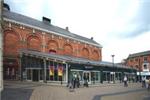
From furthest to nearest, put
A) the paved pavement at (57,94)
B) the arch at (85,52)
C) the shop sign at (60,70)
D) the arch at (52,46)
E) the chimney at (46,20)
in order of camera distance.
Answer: the arch at (85,52)
the chimney at (46,20)
the arch at (52,46)
the shop sign at (60,70)
the paved pavement at (57,94)

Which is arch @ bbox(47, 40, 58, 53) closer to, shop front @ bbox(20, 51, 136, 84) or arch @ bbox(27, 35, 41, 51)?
arch @ bbox(27, 35, 41, 51)

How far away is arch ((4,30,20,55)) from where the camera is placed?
1524 inches

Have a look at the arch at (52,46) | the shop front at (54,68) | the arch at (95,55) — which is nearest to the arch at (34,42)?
the arch at (52,46)

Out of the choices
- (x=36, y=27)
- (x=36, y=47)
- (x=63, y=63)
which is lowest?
(x=63, y=63)

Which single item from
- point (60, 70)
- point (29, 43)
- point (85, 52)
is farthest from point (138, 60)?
point (60, 70)

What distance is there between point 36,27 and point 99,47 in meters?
23.8

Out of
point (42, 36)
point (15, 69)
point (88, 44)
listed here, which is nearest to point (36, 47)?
point (42, 36)

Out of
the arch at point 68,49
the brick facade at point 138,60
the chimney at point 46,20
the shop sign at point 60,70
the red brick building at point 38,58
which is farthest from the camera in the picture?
the brick facade at point 138,60

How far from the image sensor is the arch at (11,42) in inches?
1524

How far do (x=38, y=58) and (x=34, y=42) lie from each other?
707 cm

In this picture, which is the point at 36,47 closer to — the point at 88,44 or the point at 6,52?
the point at 6,52

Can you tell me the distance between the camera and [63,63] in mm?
35312

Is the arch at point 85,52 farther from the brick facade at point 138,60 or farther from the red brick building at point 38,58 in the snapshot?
the brick facade at point 138,60

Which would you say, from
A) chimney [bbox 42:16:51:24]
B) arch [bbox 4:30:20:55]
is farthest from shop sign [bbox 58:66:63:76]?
chimney [bbox 42:16:51:24]
